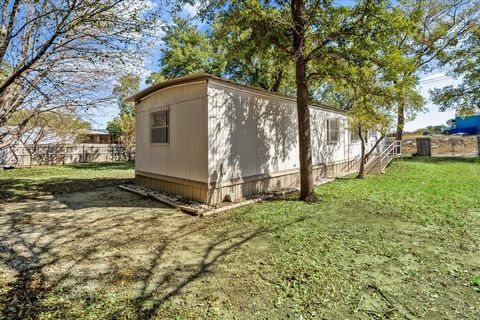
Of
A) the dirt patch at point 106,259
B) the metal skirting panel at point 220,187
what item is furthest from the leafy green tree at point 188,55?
the dirt patch at point 106,259

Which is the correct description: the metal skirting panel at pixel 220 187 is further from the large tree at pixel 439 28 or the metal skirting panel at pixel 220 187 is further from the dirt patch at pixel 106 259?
the large tree at pixel 439 28

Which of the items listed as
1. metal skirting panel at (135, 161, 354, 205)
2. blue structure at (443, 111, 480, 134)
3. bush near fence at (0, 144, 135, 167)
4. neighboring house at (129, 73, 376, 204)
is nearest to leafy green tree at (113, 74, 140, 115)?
neighboring house at (129, 73, 376, 204)

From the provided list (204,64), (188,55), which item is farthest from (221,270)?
(188,55)

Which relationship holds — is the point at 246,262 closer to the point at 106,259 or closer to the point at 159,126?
the point at 106,259

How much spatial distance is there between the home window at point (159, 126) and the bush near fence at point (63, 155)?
44.9ft

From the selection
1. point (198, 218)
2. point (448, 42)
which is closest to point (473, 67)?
point (448, 42)

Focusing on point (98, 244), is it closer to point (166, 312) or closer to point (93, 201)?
point (166, 312)

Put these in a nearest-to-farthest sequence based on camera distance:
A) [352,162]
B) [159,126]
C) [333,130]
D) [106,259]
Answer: [106,259] < [159,126] < [333,130] < [352,162]

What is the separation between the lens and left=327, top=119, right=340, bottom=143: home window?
36.2 feet

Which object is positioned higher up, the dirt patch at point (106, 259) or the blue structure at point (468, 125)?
the blue structure at point (468, 125)

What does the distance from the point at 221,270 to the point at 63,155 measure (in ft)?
66.4

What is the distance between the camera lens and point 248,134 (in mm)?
7152

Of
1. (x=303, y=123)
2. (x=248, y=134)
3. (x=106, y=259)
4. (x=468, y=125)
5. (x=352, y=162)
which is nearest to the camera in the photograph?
(x=106, y=259)

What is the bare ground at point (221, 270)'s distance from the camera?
2434 mm
